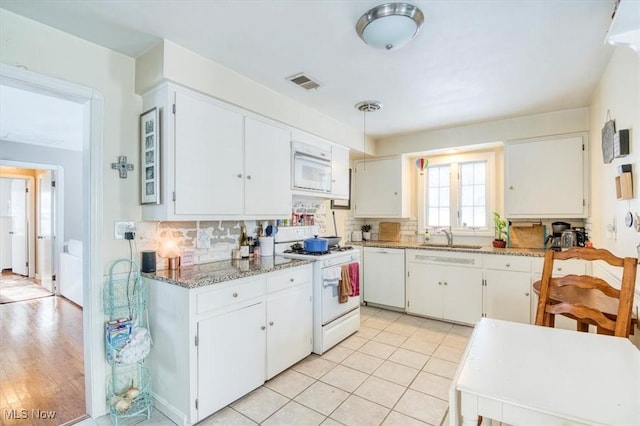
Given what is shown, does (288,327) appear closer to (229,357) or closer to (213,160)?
(229,357)

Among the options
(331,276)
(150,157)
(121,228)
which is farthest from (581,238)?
(121,228)

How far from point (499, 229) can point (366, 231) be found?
1825 millimetres

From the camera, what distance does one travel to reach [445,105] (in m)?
3.23

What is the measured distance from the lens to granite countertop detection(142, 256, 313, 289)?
6.55 ft

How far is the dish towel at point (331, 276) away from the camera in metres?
2.96

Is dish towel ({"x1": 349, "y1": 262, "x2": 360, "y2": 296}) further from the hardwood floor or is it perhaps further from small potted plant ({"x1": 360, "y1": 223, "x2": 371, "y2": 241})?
the hardwood floor

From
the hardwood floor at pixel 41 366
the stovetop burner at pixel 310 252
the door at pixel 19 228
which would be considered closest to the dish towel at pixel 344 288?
the stovetop burner at pixel 310 252

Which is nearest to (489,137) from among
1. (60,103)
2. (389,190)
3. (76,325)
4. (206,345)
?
(389,190)

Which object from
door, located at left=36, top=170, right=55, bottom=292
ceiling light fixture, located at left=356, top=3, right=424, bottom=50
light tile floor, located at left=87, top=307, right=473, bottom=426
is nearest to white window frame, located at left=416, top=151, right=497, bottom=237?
light tile floor, located at left=87, top=307, right=473, bottom=426

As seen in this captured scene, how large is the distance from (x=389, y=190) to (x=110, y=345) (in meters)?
3.66

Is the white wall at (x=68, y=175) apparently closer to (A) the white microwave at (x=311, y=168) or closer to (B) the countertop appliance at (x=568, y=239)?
(A) the white microwave at (x=311, y=168)

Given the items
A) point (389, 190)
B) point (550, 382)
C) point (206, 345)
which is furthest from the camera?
point (389, 190)

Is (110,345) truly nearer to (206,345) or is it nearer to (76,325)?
(206,345)

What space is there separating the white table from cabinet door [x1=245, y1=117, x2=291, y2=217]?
2033 millimetres
